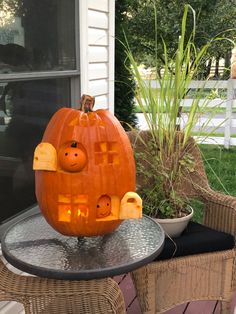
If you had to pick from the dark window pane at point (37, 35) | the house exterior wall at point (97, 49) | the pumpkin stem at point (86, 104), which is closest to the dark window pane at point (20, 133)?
the dark window pane at point (37, 35)

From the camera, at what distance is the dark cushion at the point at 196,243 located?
1.74m

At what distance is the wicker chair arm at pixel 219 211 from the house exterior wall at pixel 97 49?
97cm

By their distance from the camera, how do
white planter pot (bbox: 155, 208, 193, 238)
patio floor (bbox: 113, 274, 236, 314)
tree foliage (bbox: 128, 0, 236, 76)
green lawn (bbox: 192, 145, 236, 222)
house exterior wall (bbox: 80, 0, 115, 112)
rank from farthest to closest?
1. tree foliage (bbox: 128, 0, 236, 76)
2. green lawn (bbox: 192, 145, 236, 222)
3. house exterior wall (bbox: 80, 0, 115, 112)
4. patio floor (bbox: 113, 274, 236, 314)
5. white planter pot (bbox: 155, 208, 193, 238)

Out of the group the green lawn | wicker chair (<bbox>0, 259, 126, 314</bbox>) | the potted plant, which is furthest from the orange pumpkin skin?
the green lawn

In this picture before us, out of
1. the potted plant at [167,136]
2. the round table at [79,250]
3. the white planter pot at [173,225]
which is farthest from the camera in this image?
the white planter pot at [173,225]

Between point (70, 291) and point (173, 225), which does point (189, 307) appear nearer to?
point (173, 225)

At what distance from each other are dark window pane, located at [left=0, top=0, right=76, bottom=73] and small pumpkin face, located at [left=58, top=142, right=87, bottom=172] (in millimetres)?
765

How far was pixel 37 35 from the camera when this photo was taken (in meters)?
1.95

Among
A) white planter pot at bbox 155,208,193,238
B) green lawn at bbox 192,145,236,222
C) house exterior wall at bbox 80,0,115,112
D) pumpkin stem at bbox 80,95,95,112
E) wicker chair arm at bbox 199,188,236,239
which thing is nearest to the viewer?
pumpkin stem at bbox 80,95,95,112

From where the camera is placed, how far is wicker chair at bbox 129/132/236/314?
174cm

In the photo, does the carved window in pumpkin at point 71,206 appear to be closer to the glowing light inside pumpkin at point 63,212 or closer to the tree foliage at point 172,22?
the glowing light inside pumpkin at point 63,212

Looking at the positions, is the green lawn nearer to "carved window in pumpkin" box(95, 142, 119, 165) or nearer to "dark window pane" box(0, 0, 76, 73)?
"dark window pane" box(0, 0, 76, 73)

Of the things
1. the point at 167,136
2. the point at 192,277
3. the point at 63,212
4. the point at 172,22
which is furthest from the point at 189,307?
the point at 172,22

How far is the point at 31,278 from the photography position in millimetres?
1264
